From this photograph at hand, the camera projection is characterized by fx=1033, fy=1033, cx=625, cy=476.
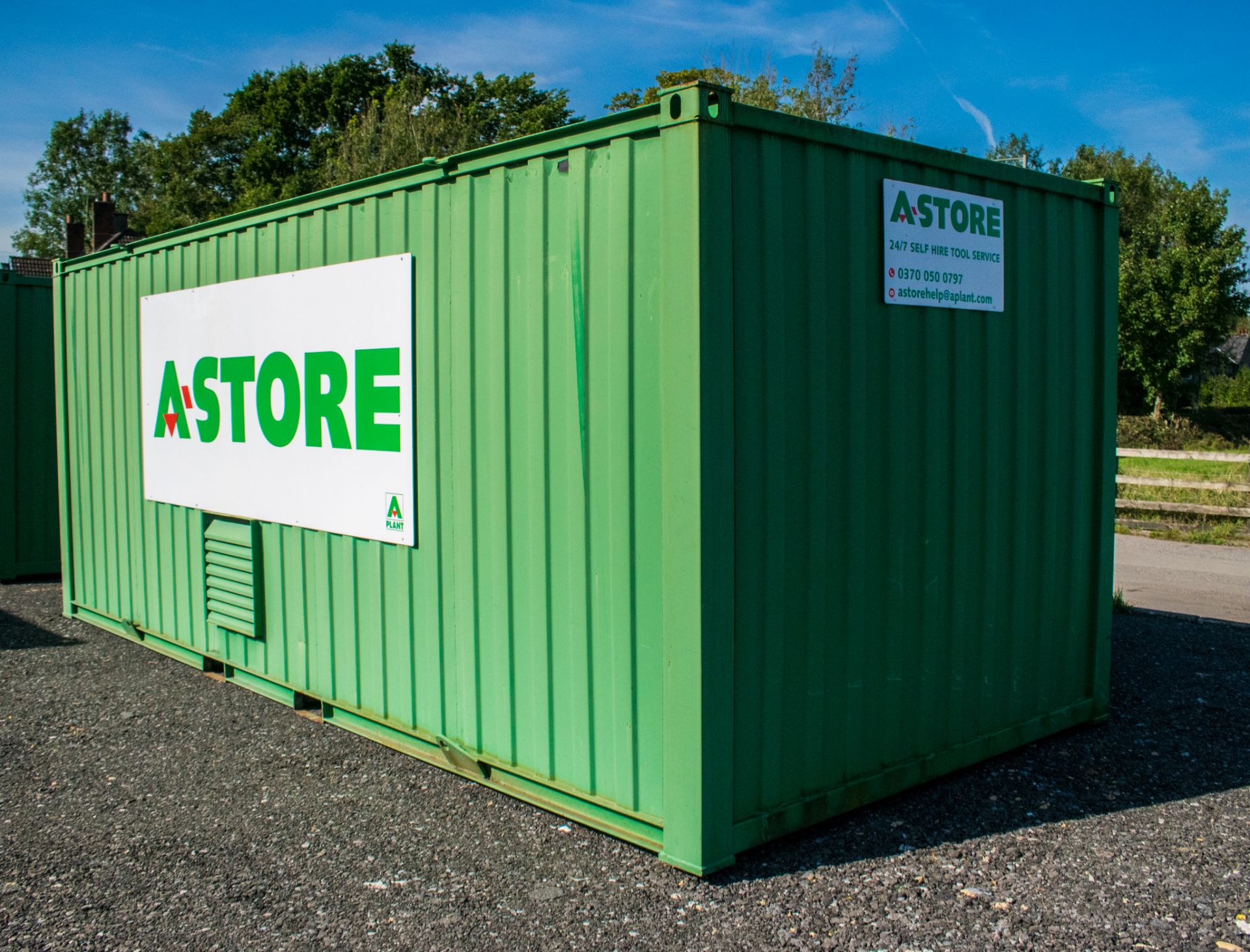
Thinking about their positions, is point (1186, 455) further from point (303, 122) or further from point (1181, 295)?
point (303, 122)

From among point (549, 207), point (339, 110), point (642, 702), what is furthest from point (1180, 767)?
point (339, 110)

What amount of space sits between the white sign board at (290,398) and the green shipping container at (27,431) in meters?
4.31

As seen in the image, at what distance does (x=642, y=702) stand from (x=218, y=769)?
7.80ft

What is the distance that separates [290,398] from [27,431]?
6.45m

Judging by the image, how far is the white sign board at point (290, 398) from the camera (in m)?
5.04

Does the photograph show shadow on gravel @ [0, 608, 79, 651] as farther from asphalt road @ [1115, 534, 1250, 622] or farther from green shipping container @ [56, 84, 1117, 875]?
asphalt road @ [1115, 534, 1250, 622]

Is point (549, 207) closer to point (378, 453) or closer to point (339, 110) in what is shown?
point (378, 453)

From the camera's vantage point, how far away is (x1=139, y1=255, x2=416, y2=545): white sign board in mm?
5035

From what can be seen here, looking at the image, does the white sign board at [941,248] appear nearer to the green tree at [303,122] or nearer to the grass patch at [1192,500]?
the grass patch at [1192,500]

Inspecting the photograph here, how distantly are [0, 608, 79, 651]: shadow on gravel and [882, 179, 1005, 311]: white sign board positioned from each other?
6575mm

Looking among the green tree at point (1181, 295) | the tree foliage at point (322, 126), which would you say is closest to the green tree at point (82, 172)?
the tree foliage at point (322, 126)

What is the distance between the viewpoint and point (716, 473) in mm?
3703

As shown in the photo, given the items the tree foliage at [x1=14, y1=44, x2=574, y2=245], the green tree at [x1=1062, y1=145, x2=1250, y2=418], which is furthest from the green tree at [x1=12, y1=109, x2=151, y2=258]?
the green tree at [x1=1062, y1=145, x2=1250, y2=418]

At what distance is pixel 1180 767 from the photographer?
15.9ft
